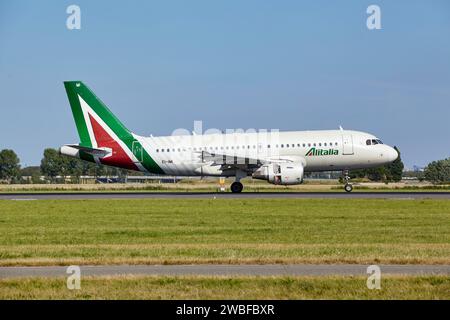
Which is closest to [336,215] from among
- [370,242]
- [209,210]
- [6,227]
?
[209,210]

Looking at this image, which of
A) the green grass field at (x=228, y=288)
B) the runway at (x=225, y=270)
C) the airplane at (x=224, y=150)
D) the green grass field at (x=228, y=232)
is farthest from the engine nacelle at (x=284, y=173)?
the green grass field at (x=228, y=288)

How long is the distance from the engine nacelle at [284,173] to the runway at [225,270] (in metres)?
35.7

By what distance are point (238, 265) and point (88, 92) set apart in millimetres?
44489

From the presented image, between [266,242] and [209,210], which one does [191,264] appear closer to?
[266,242]

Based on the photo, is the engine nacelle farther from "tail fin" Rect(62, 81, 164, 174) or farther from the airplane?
"tail fin" Rect(62, 81, 164, 174)

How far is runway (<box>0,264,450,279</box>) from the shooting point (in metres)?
17.5

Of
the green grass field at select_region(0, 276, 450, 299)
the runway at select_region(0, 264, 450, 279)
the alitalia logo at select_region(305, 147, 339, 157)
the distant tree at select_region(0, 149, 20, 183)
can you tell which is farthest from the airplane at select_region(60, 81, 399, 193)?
the distant tree at select_region(0, 149, 20, 183)

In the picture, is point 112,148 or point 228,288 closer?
point 228,288

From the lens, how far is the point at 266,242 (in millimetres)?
24672

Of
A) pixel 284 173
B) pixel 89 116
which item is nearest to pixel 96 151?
pixel 89 116

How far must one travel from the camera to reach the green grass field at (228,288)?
14.8 meters

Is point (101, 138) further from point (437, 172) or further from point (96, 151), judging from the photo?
point (437, 172)

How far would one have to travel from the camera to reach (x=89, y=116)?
60812 millimetres

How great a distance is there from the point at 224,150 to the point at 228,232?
30850 mm
